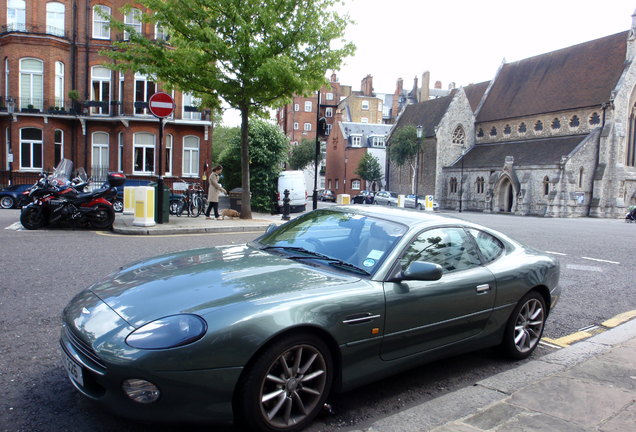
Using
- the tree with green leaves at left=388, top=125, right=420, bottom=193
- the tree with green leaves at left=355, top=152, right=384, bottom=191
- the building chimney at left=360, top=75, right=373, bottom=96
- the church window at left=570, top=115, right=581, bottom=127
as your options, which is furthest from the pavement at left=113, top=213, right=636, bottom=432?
the building chimney at left=360, top=75, right=373, bottom=96

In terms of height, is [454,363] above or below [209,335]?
below

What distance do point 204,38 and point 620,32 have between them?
47471mm

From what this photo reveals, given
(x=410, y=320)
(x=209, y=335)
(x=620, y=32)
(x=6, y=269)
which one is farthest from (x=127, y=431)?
(x=620, y=32)

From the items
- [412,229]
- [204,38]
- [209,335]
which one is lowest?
[209,335]

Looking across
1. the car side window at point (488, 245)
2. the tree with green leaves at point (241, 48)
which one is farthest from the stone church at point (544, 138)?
the car side window at point (488, 245)

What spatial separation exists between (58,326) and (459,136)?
58.9 m

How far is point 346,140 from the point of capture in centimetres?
7219

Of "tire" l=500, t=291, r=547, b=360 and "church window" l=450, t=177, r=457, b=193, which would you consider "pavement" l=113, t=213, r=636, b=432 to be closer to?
"tire" l=500, t=291, r=547, b=360

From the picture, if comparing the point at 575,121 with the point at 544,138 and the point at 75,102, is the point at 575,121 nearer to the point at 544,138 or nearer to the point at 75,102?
the point at 544,138

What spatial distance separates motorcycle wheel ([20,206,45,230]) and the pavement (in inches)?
445

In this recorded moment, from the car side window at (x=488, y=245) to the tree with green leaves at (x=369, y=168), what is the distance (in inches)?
2507

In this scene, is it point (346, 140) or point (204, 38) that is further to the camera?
point (346, 140)

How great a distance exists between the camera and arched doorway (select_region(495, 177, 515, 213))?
48.4 m

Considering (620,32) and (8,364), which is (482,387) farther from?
(620,32)
